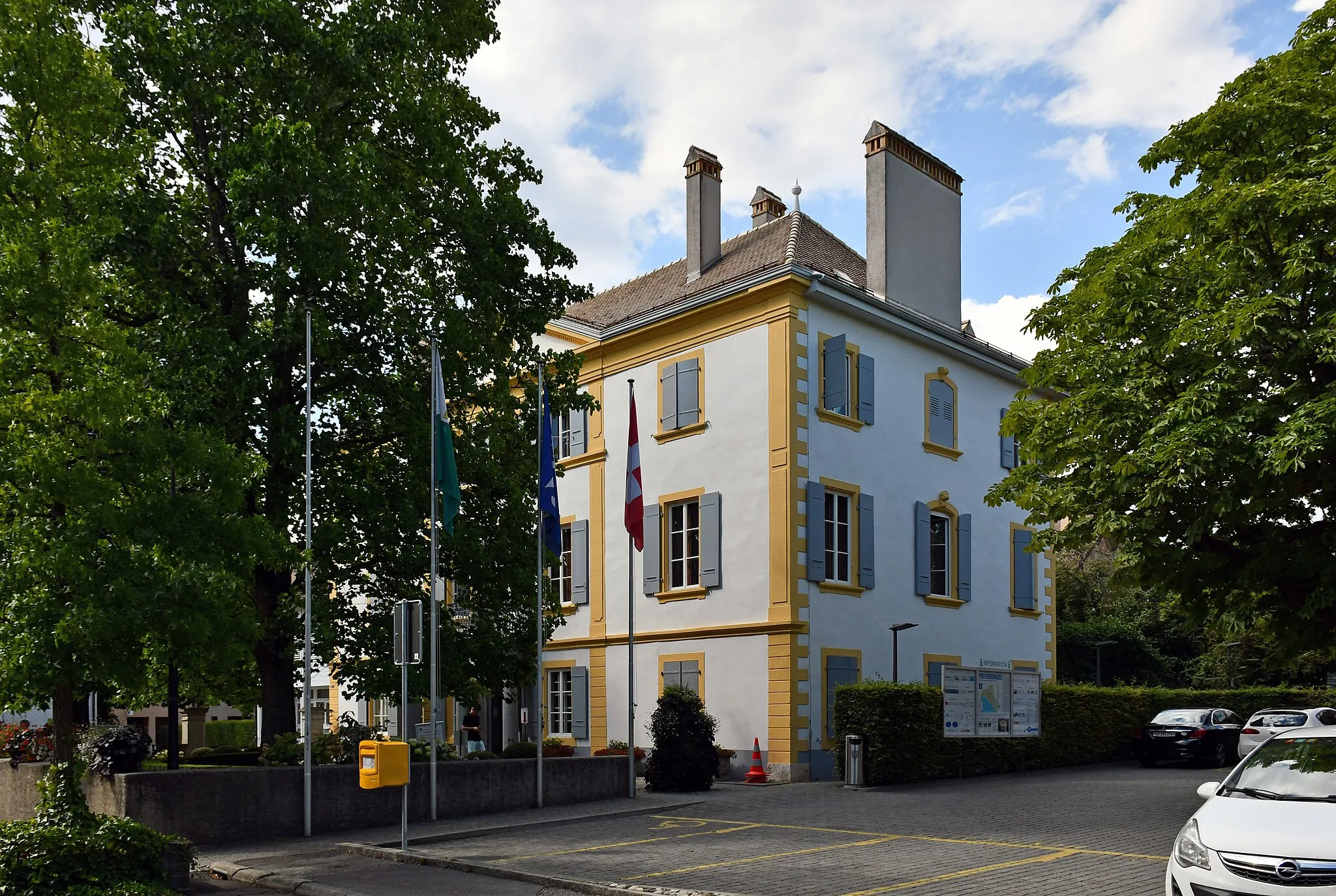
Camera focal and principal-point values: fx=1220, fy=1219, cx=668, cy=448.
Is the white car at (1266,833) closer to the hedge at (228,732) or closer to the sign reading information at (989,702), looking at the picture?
the sign reading information at (989,702)

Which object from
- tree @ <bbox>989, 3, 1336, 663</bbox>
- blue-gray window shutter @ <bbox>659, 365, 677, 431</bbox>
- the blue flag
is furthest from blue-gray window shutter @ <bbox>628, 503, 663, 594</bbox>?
tree @ <bbox>989, 3, 1336, 663</bbox>

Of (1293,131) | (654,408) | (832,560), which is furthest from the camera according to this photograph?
(654,408)

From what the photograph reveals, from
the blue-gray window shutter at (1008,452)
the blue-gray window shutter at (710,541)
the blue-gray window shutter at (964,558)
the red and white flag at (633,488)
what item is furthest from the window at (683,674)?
the blue-gray window shutter at (1008,452)

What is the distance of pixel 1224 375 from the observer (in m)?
15.1

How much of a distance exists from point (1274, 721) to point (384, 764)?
73.1 ft

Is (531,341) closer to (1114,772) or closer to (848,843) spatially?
(848,843)

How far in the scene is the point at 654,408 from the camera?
90.7 ft

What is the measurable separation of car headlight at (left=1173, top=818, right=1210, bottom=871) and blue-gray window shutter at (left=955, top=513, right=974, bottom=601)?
66.6ft

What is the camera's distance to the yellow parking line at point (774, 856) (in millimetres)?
11758

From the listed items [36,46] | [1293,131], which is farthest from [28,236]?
[1293,131]

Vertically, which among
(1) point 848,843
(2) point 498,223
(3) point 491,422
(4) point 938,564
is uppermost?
(2) point 498,223

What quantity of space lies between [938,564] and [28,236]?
21.1 meters

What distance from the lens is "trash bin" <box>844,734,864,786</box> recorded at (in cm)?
2177

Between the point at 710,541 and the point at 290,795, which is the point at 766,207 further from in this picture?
the point at 290,795
